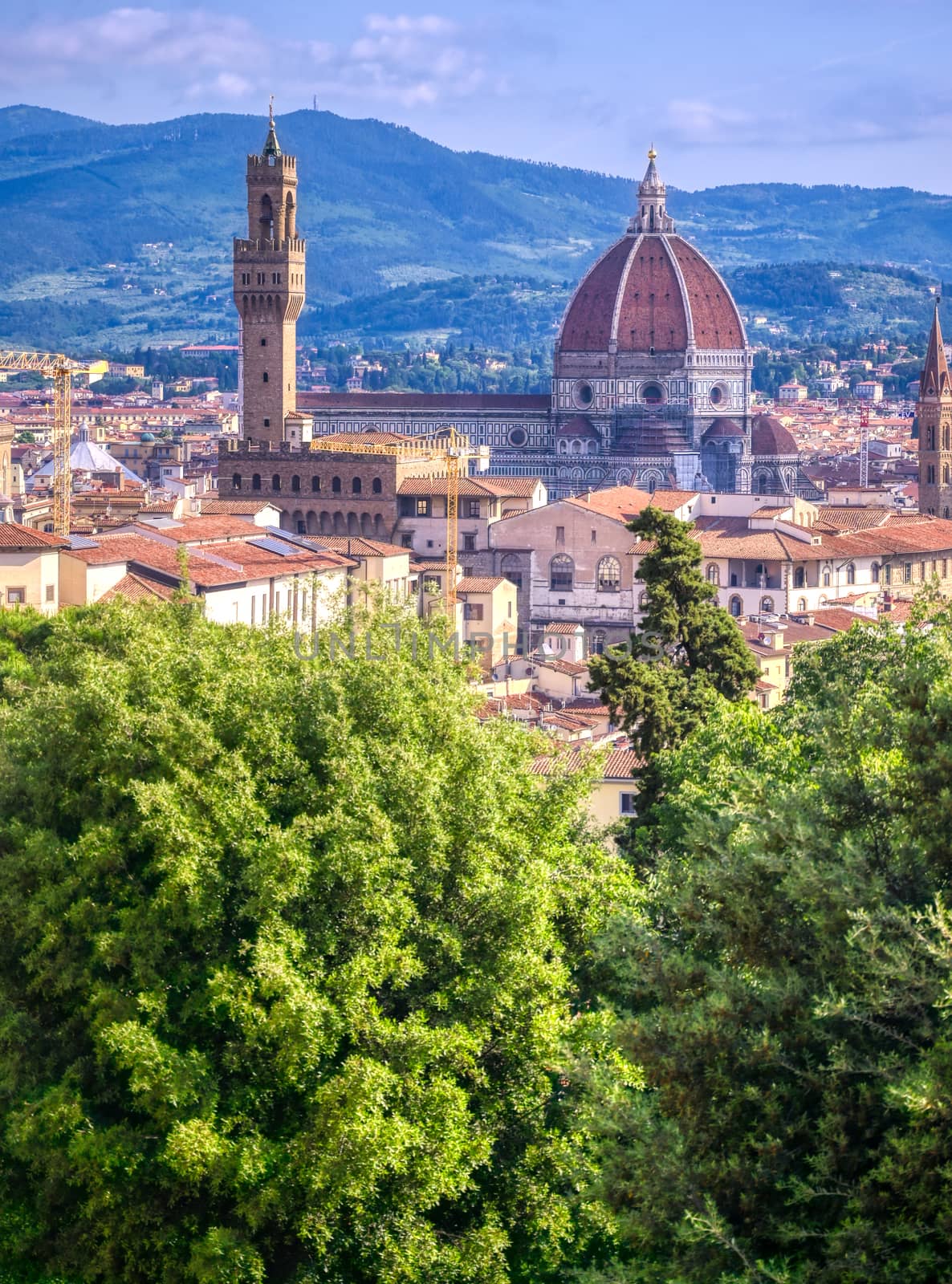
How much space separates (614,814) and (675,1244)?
24.5m

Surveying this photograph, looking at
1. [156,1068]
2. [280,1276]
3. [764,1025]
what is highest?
[764,1025]

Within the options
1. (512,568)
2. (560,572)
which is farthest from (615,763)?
(512,568)

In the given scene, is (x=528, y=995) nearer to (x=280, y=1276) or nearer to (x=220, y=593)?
(x=280, y=1276)

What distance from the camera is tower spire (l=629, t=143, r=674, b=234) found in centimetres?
16475

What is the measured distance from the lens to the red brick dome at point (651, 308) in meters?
154

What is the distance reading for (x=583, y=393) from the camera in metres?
152

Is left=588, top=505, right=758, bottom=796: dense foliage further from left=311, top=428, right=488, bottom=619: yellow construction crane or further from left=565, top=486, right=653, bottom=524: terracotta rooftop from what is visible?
left=565, top=486, right=653, bottom=524: terracotta rooftop

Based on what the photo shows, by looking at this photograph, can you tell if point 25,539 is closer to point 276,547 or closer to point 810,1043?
point 276,547

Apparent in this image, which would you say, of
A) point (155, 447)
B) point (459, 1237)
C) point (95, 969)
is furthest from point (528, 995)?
point (155, 447)

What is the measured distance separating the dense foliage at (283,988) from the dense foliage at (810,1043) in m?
4.02

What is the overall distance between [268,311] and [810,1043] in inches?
3132

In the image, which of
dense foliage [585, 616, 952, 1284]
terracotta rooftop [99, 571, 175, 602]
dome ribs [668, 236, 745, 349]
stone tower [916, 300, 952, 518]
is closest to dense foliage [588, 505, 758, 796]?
dense foliage [585, 616, 952, 1284]

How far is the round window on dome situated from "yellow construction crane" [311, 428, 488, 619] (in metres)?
18.4

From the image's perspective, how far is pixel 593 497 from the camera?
85000 millimetres
